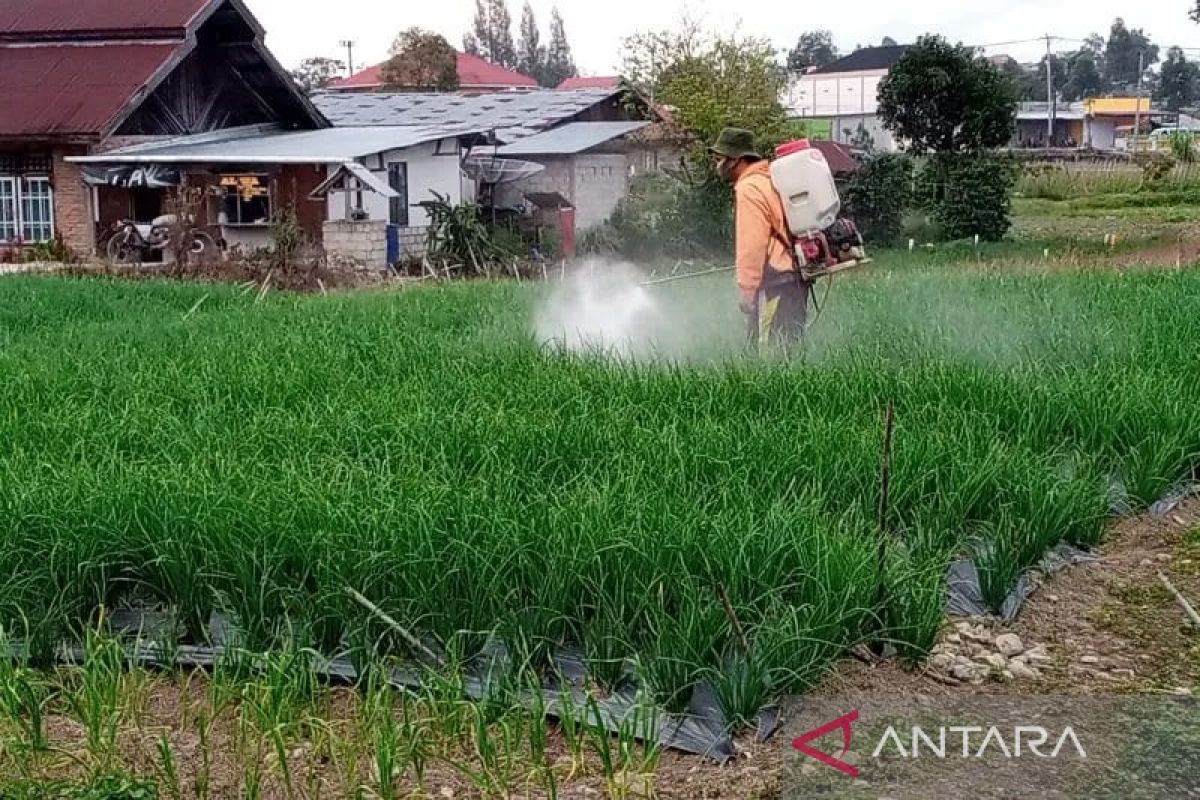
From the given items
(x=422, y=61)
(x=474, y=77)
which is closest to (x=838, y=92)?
(x=474, y=77)

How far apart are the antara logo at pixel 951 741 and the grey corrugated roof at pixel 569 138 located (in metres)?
21.9

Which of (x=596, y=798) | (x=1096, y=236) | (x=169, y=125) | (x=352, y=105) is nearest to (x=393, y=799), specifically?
(x=596, y=798)

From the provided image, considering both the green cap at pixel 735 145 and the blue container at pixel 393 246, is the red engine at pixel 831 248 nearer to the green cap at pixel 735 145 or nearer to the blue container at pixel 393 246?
the green cap at pixel 735 145

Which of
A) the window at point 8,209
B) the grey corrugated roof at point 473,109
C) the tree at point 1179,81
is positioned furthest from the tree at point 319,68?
the tree at point 1179,81

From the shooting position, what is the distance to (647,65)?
102 ft

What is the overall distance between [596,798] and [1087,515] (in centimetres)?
257

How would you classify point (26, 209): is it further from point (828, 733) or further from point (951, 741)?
point (951, 741)

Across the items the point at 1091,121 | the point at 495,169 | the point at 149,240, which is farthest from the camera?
the point at 1091,121

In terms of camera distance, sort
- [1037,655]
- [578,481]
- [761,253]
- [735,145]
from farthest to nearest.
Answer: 1. [735,145]
2. [761,253]
3. [578,481]
4. [1037,655]

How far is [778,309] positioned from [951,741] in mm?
4716

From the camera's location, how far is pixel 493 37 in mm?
78000

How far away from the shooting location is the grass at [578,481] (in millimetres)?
3914

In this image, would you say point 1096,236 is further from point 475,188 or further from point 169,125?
point 169,125

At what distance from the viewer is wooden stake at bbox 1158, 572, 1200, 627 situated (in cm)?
419
